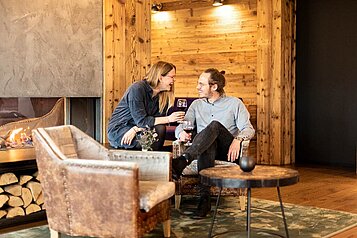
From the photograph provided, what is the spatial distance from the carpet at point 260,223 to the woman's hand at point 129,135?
2.33 ft

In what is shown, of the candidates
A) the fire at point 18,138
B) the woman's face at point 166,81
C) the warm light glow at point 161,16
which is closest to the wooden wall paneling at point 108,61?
the fire at point 18,138

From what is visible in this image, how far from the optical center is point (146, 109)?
480 cm

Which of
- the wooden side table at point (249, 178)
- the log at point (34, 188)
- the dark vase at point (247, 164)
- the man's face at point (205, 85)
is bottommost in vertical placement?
the log at point (34, 188)

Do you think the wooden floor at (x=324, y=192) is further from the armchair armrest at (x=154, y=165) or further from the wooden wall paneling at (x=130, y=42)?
Result: the wooden wall paneling at (x=130, y=42)

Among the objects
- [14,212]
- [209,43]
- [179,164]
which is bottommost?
[14,212]

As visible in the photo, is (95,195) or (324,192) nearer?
(95,195)

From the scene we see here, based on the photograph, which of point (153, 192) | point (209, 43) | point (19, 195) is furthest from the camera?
point (209, 43)

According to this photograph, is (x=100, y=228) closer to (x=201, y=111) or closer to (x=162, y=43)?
(x=201, y=111)

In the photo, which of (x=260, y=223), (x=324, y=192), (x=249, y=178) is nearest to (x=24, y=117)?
(x=260, y=223)

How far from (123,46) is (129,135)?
1769 millimetres

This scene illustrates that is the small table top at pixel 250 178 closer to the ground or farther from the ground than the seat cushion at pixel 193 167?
farther from the ground

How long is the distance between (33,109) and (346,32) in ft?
14.5

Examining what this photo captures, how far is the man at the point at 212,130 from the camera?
4.55m

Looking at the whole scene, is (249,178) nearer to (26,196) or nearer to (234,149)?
(234,149)
